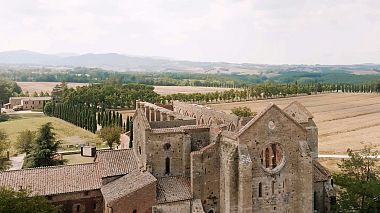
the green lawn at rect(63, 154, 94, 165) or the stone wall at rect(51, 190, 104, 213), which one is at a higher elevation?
the stone wall at rect(51, 190, 104, 213)

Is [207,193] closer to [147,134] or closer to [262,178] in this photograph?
[262,178]

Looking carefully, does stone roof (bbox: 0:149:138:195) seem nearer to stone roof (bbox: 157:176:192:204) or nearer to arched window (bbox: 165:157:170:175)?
arched window (bbox: 165:157:170:175)

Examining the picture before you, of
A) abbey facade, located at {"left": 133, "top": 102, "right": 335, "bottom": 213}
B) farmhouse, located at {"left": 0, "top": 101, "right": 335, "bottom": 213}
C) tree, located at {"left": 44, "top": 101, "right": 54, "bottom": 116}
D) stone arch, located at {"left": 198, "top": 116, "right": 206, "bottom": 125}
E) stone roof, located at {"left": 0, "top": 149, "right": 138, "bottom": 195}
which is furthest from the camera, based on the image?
tree, located at {"left": 44, "top": 101, "right": 54, "bottom": 116}

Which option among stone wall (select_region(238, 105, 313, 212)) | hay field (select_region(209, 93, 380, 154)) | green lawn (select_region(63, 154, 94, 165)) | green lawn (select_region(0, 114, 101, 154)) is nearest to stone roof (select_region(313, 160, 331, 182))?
stone wall (select_region(238, 105, 313, 212))

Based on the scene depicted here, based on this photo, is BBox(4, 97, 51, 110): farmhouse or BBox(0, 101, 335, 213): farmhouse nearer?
BBox(0, 101, 335, 213): farmhouse

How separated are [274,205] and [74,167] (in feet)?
58.1

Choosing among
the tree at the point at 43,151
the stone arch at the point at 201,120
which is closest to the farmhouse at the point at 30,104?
the tree at the point at 43,151

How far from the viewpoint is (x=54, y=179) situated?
113ft

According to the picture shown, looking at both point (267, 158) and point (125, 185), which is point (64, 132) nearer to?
point (125, 185)

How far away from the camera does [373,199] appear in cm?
3447

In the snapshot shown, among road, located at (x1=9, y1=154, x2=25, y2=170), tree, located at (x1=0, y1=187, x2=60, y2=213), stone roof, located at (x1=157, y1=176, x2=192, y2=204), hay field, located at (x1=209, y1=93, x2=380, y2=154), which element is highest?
tree, located at (x1=0, y1=187, x2=60, y2=213)

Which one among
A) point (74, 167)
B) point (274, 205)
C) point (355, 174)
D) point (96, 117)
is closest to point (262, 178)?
point (274, 205)

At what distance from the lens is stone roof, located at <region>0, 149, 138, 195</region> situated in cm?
3322

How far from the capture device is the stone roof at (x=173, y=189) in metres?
32.7
